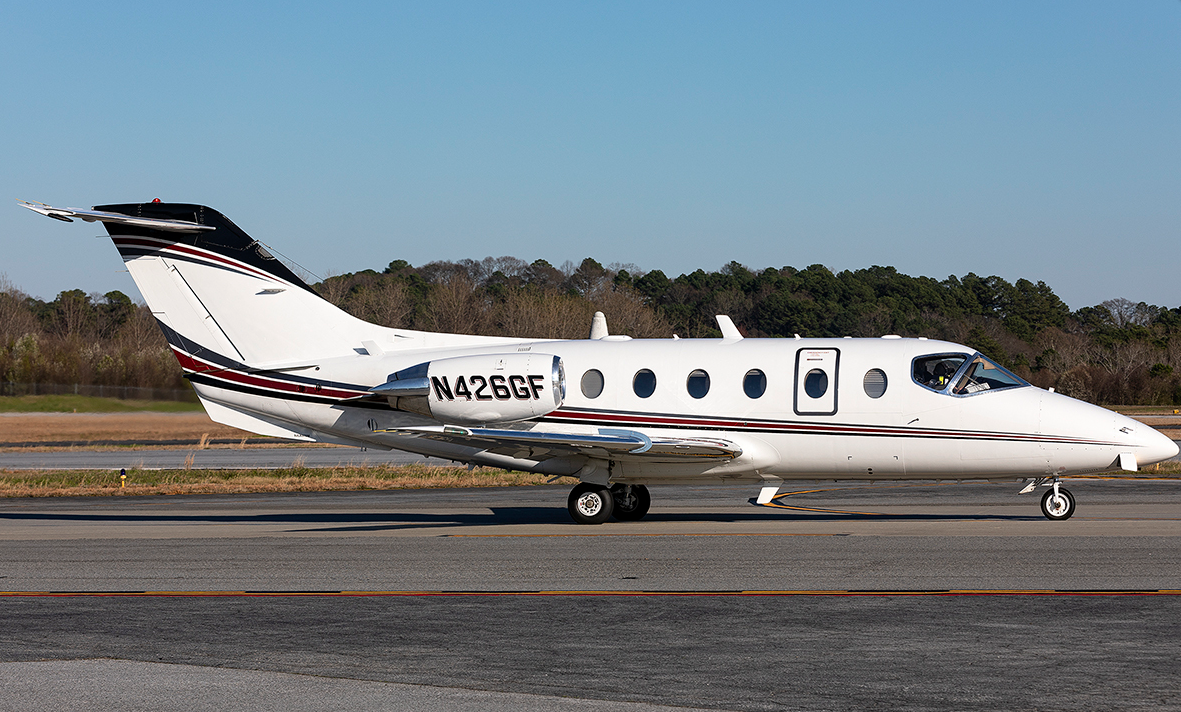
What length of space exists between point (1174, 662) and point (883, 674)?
2337 mm

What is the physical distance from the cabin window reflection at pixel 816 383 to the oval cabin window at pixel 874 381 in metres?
0.65

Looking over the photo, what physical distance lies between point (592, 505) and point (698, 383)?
2864mm

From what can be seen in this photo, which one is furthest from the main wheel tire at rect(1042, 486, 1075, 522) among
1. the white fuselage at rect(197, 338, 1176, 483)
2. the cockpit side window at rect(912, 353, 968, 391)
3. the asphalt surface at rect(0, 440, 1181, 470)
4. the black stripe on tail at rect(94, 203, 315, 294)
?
the asphalt surface at rect(0, 440, 1181, 470)

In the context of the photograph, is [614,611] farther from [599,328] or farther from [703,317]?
[703,317]

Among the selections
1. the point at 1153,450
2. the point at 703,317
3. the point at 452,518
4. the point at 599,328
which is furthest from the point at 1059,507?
the point at 703,317

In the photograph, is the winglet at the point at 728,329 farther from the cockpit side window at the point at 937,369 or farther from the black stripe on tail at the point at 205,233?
the black stripe on tail at the point at 205,233

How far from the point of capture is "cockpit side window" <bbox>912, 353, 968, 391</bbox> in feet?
61.0

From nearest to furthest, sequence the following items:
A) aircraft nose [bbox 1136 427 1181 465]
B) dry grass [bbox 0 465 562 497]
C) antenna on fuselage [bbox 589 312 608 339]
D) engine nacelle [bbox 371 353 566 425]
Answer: aircraft nose [bbox 1136 427 1181 465], engine nacelle [bbox 371 353 566 425], antenna on fuselage [bbox 589 312 608 339], dry grass [bbox 0 465 562 497]

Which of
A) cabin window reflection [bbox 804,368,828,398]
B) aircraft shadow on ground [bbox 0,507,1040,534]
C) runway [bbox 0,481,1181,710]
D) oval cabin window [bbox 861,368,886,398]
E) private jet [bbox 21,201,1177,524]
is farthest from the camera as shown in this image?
aircraft shadow on ground [bbox 0,507,1040,534]

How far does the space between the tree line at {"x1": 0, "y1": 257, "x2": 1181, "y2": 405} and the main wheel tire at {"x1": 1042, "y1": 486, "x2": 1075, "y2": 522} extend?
33.0m

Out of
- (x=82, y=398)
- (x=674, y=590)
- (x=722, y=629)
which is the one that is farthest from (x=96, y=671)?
(x=82, y=398)

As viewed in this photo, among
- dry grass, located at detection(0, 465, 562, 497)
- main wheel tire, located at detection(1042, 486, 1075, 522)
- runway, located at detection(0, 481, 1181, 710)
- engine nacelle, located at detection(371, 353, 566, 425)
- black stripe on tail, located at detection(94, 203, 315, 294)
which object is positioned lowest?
dry grass, located at detection(0, 465, 562, 497)

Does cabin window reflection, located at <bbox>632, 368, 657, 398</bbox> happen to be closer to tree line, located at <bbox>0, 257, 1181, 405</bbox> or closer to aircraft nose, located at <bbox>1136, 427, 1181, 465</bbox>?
aircraft nose, located at <bbox>1136, 427, 1181, 465</bbox>

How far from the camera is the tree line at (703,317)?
6186 centimetres
